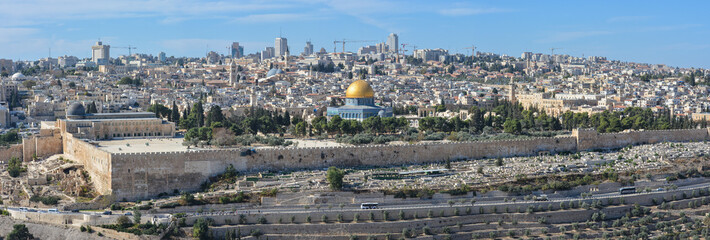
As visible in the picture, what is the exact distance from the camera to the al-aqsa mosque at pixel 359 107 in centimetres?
5075

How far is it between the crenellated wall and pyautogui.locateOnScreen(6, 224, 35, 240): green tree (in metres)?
3.34

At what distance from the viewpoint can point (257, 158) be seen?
3419cm

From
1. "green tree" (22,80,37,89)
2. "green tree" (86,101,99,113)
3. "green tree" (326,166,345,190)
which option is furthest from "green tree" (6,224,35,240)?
"green tree" (22,80,37,89)

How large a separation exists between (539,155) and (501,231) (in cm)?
935

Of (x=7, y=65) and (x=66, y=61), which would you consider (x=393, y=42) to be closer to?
(x=66, y=61)

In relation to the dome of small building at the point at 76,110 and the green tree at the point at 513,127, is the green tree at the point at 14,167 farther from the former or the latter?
the green tree at the point at 513,127

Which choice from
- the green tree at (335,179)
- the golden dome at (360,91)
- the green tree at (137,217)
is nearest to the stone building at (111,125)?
the green tree at (137,217)

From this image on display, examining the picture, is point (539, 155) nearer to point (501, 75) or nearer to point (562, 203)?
point (562, 203)

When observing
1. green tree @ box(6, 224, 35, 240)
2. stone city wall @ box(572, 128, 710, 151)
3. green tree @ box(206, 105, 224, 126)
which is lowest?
green tree @ box(6, 224, 35, 240)

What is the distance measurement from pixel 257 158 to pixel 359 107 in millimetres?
17768

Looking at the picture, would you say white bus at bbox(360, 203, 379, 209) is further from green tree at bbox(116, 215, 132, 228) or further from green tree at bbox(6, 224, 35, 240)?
green tree at bbox(6, 224, 35, 240)

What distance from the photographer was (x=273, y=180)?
32.8 metres

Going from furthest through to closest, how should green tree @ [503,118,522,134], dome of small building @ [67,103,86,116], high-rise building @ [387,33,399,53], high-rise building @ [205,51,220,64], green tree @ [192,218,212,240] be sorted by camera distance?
high-rise building @ [387,33,399,53] → high-rise building @ [205,51,220,64] → green tree @ [503,118,522,134] → dome of small building @ [67,103,86,116] → green tree @ [192,218,212,240]

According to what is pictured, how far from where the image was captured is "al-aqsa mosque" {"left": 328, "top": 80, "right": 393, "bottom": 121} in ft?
167
